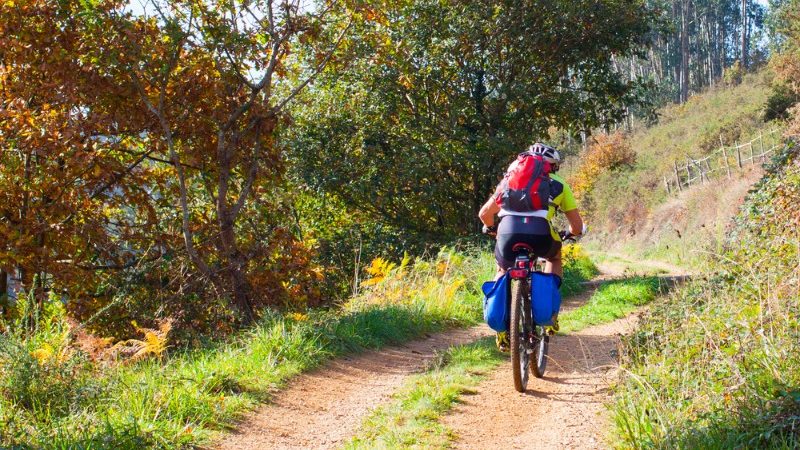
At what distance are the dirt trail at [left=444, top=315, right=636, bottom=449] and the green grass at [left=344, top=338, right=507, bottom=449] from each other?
0.35ft

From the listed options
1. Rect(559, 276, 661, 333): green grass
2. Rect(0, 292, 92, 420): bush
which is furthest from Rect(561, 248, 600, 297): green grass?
Rect(0, 292, 92, 420): bush

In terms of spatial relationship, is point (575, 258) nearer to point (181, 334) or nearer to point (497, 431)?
point (181, 334)

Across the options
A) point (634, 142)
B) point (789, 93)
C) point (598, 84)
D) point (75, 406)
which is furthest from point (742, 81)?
point (75, 406)

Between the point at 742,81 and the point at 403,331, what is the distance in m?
63.8

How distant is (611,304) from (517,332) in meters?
5.19

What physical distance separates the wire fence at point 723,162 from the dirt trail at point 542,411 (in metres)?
26.5

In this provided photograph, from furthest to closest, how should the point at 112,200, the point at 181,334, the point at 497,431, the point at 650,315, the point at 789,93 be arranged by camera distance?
the point at 789,93 < the point at 112,200 < the point at 181,334 < the point at 650,315 < the point at 497,431

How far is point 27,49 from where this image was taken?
936 cm

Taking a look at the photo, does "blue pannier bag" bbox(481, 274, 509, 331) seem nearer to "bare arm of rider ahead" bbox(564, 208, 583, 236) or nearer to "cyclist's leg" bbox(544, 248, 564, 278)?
"cyclist's leg" bbox(544, 248, 564, 278)

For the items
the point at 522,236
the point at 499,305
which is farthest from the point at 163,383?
the point at 522,236

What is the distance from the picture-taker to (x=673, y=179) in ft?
138

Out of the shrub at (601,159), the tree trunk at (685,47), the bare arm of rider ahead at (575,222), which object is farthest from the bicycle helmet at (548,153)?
the tree trunk at (685,47)

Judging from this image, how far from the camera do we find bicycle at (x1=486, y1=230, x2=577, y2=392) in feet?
18.7

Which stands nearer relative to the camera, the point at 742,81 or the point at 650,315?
the point at 650,315
